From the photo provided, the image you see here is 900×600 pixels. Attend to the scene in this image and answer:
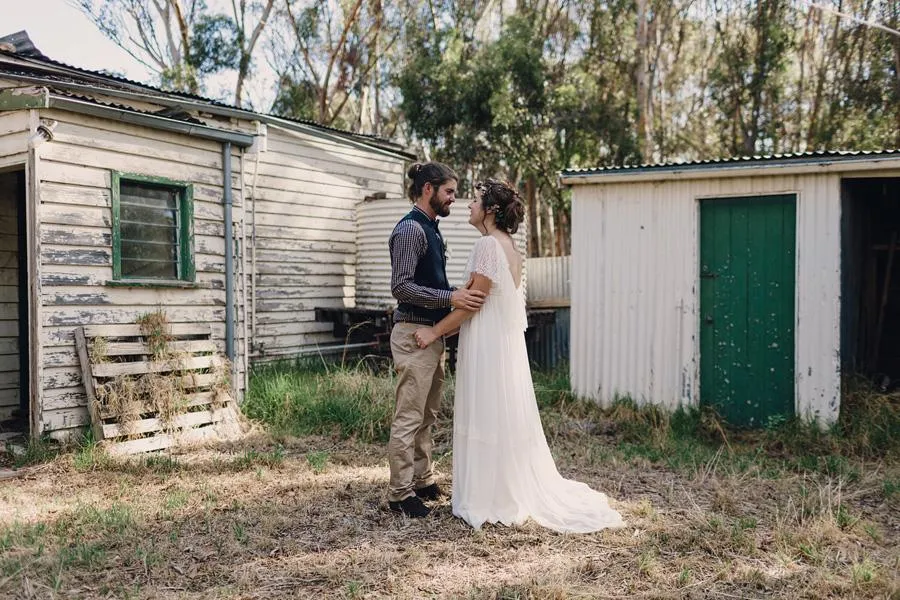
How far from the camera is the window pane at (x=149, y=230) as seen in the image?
685cm

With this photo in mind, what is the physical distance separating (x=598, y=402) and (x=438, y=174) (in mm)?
4695

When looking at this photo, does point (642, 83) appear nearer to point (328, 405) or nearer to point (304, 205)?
point (304, 205)

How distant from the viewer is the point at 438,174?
4.61m

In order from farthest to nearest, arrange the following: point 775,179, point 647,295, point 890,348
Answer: point 890,348 < point 647,295 < point 775,179

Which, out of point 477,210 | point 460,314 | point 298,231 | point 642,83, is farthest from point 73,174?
point 642,83

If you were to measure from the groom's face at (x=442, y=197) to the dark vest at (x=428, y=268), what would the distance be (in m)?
0.09

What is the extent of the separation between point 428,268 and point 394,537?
1.62 metres

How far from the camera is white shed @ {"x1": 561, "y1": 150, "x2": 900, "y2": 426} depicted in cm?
726

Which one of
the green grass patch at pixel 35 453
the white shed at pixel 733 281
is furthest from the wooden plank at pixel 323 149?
the green grass patch at pixel 35 453

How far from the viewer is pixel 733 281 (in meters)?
7.79

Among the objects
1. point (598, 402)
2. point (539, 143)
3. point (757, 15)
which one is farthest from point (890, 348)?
point (757, 15)

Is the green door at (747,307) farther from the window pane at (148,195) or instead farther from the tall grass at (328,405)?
the window pane at (148,195)

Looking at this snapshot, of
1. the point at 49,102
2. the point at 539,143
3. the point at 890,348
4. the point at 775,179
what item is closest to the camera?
the point at 49,102

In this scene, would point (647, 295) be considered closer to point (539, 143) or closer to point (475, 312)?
point (475, 312)
